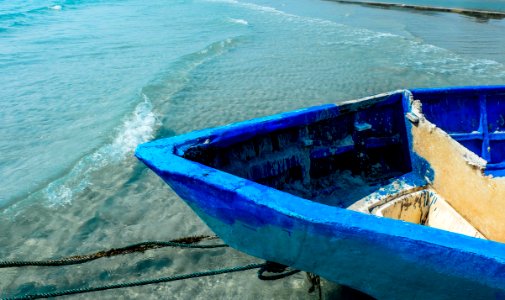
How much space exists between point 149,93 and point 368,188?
6.77 metres

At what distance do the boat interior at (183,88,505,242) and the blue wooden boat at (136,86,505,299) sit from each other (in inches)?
0.5

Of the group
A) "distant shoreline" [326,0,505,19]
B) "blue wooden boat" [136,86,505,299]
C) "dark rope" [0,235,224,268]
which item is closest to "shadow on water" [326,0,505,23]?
"distant shoreline" [326,0,505,19]

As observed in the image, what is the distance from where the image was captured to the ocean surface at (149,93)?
4.34 meters

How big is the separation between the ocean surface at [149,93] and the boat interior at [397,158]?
1.14 m

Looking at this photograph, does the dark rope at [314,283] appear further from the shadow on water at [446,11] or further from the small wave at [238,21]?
the shadow on water at [446,11]

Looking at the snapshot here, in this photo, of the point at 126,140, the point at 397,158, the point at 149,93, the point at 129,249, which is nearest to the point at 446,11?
the point at 149,93

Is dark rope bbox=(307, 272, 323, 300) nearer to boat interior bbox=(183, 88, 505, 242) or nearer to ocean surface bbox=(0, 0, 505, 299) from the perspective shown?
ocean surface bbox=(0, 0, 505, 299)

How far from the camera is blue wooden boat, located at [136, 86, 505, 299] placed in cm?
221

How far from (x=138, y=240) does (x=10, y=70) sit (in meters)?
9.81

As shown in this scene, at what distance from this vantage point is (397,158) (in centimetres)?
466

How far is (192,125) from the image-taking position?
768 cm

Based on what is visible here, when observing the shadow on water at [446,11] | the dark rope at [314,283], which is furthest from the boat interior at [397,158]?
the shadow on water at [446,11]

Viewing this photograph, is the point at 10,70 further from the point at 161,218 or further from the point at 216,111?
the point at 161,218

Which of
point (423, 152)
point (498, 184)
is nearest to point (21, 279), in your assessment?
point (423, 152)
